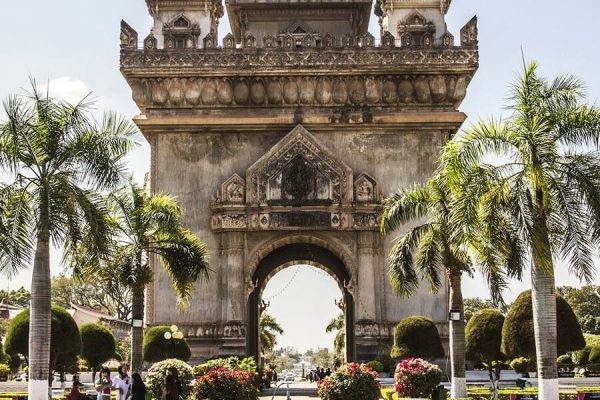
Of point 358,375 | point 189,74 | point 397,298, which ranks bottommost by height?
point 358,375

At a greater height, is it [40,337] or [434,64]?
[434,64]

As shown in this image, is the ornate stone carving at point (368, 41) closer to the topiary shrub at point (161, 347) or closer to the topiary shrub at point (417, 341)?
the topiary shrub at point (417, 341)

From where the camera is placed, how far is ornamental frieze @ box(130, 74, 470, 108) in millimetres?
32969

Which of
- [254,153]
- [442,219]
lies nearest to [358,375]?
[442,219]

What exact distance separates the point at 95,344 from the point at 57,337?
6.14 meters

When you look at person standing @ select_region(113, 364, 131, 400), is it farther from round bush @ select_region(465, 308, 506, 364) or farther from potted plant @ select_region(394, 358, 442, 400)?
round bush @ select_region(465, 308, 506, 364)

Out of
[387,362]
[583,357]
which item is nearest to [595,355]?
[583,357]

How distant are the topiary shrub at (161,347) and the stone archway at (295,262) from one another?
4.51 m

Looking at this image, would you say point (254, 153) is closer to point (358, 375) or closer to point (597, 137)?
point (358, 375)

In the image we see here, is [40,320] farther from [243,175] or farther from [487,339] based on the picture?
[243,175]

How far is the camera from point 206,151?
3328 centimetres

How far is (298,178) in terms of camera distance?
32281mm

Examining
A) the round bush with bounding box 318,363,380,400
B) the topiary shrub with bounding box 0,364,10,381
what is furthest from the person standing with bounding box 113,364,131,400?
the topiary shrub with bounding box 0,364,10,381

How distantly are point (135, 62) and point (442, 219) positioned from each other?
14.4 metres
